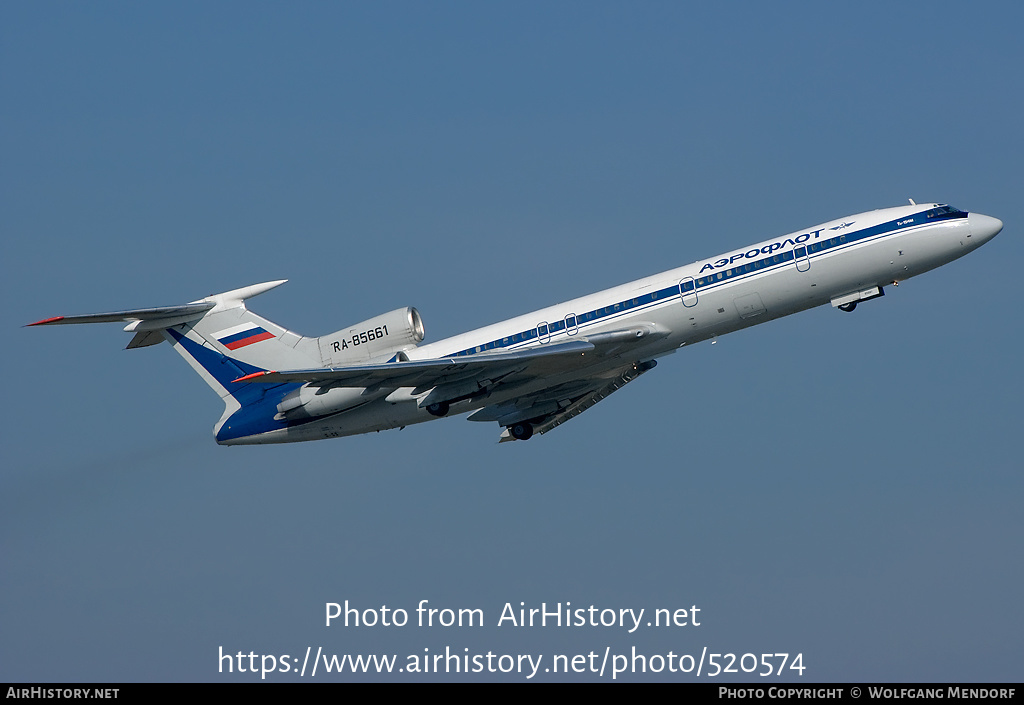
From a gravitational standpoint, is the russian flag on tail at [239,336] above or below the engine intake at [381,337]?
above

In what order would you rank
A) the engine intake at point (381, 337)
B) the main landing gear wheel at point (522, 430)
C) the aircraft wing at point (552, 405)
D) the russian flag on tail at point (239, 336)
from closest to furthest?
the engine intake at point (381, 337) < the russian flag on tail at point (239, 336) < the aircraft wing at point (552, 405) < the main landing gear wheel at point (522, 430)

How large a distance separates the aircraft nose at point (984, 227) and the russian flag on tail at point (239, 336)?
65.9 feet

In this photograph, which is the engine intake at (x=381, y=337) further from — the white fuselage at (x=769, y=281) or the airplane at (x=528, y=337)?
the white fuselage at (x=769, y=281)

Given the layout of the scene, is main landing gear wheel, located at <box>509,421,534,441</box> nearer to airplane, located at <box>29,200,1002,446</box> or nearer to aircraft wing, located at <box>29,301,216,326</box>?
airplane, located at <box>29,200,1002,446</box>

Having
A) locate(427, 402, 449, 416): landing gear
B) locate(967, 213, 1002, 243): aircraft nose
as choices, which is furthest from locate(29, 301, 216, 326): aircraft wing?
locate(967, 213, 1002, 243): aircraft nose

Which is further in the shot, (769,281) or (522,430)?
(522,430)

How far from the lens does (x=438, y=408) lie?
36.1m

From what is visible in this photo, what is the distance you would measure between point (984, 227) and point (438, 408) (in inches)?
604

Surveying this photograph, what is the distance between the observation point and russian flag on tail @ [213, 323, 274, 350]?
38.7 metres

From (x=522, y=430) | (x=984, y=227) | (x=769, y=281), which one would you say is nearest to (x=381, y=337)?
(x=522, y=430)

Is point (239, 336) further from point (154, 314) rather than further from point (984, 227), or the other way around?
point (984, 227)

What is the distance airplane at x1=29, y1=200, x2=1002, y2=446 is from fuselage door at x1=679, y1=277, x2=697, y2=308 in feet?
0.12

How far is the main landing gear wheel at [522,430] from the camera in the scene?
40188mm

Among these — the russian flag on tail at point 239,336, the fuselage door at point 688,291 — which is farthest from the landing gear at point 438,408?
the fuselage door at point 688,291
